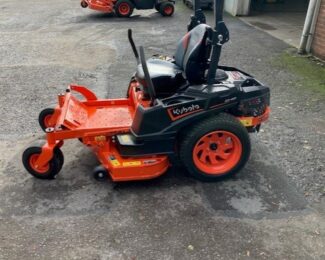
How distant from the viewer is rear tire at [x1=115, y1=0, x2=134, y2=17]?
36.3 feet

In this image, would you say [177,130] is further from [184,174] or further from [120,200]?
[120,200]

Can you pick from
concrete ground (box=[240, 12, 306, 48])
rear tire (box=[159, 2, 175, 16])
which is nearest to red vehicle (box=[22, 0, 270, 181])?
concrete ground (box=[240, 12, 306, 48])

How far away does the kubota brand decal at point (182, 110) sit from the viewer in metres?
3.02

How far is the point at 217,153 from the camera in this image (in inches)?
130

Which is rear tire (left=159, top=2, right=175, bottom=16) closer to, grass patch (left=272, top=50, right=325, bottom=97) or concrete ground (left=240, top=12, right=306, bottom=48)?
concrete ground (left=240, top=12, right=306, bottom=48)

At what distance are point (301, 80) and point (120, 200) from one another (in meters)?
4.15

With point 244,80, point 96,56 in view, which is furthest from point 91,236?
point 96,56

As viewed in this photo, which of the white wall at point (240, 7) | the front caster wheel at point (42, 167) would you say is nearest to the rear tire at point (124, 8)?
the white wall at point (240, 7)

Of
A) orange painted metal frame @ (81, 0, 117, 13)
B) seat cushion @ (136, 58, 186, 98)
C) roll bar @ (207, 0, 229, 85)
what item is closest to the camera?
roll bar @ (207, 0, 229, 85)

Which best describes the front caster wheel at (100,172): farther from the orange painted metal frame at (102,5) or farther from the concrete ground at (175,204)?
the orange painted metal frame at (102,5)

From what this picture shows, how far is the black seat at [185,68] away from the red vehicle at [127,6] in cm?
830

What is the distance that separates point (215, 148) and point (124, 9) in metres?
9.04

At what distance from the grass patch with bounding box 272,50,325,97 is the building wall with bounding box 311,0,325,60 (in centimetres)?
15

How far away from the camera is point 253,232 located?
2797 mm
